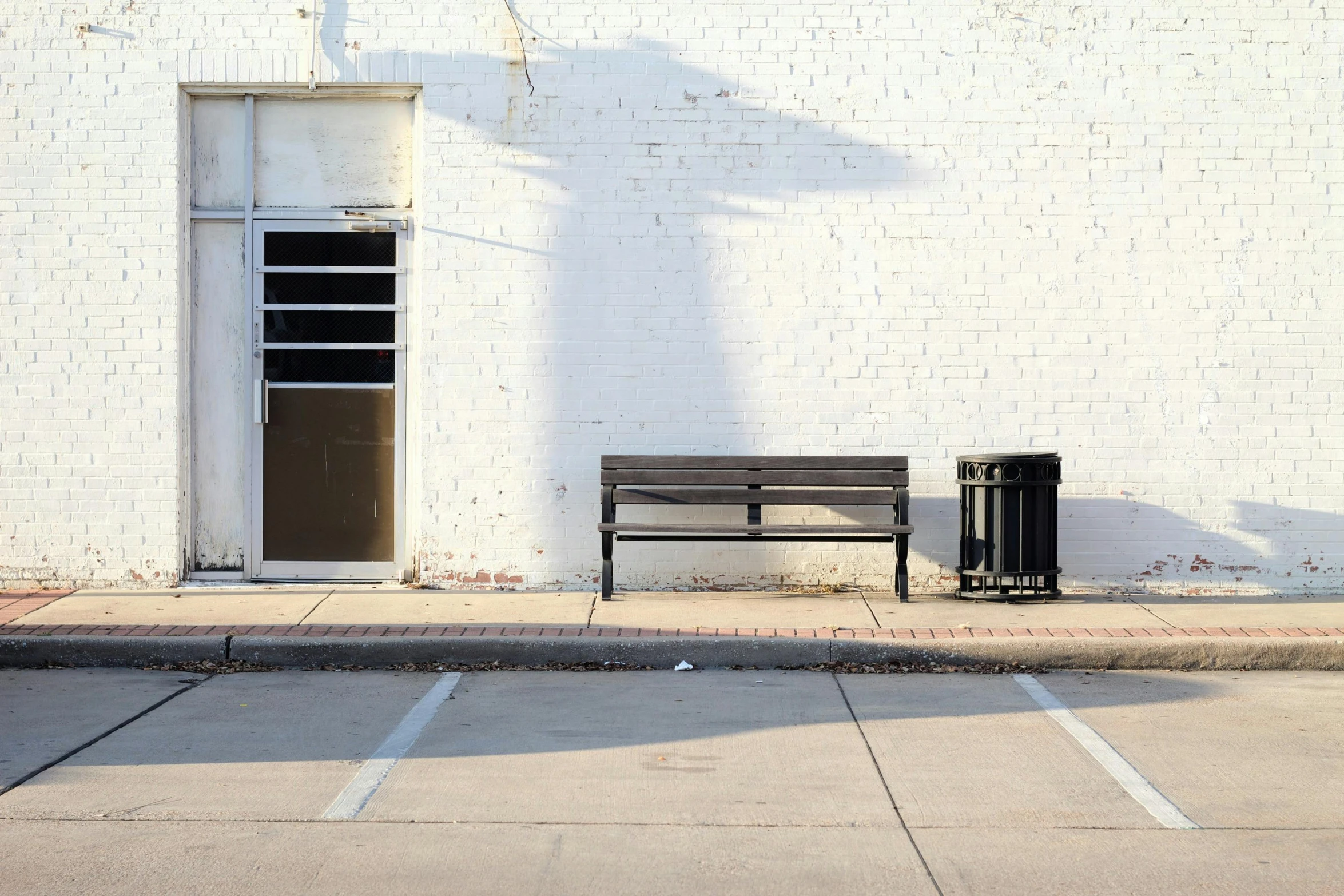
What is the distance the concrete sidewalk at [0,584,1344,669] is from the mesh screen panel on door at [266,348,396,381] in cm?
165

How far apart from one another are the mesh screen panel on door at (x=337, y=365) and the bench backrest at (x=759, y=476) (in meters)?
1.82

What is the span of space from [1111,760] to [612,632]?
10.4 feet

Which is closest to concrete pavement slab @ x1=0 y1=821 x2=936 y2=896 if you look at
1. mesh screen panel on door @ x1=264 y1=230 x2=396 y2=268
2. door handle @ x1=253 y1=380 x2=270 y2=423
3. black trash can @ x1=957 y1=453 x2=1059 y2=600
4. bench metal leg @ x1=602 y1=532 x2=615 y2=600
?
bench metal leg @ x1=602 y1=532 x2=615 y2=600

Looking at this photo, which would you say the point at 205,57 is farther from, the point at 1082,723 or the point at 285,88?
the point at 1082,723

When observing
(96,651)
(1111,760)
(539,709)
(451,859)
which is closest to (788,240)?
(539,709)

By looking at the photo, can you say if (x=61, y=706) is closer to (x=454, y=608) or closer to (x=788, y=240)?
(x=454, y=608)

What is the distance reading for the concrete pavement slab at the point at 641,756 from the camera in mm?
4813

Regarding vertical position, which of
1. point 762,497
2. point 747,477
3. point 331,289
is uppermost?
point 331,289

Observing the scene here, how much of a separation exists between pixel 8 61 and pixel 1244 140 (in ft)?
28.3

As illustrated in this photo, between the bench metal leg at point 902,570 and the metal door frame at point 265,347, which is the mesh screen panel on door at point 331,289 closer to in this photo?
the metal door frame at point 265,347

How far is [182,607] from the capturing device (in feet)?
27.9

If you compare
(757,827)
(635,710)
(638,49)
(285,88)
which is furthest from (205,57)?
(757,827)

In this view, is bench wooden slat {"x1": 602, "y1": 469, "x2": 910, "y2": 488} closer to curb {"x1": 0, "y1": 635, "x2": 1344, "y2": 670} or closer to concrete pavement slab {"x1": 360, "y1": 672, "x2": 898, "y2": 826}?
curb {"x1": 0, "y1": 635, "x2": 1344, "y2": 670}

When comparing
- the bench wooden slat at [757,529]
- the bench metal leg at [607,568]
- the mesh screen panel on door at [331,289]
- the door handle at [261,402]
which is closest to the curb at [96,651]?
the door handle at [261,402]
